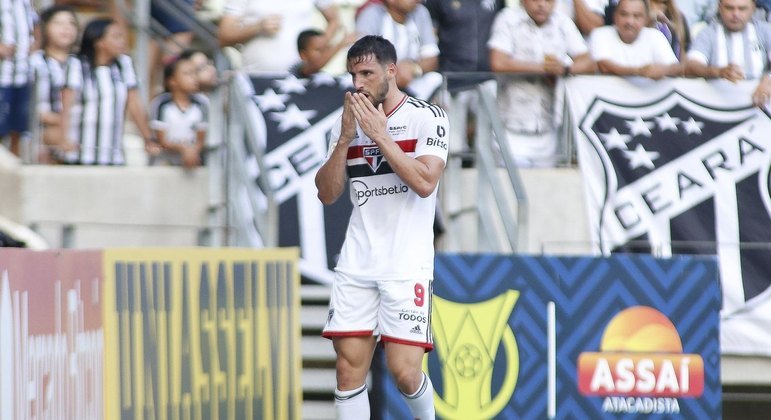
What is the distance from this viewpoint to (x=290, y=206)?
33.6 feet

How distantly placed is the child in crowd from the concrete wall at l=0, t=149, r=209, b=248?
5.9 inches

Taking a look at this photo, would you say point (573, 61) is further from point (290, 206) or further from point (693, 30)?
point (290, 206)

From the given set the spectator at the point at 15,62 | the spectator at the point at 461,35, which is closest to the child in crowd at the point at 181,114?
the spectator at the point at 15,62

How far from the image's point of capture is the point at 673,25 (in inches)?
463

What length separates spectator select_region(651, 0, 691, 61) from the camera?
11.6 m

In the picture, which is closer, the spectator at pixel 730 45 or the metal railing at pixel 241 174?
the metal railing at pixel 241 174

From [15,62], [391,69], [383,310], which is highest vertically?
[15,62]

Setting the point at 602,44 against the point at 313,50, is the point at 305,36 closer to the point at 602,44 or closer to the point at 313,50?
the point at 313,50

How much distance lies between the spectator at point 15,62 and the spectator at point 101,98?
0.93 feet

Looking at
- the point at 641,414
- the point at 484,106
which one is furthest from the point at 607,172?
the point at 641,414

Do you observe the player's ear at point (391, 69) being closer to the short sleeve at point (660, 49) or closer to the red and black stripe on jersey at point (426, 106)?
the red and black stripe on jersey at point (426, 106)

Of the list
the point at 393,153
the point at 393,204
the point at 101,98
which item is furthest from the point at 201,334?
the point at 101,98

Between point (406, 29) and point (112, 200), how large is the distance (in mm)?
2427

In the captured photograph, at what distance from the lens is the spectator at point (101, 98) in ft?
31.9
